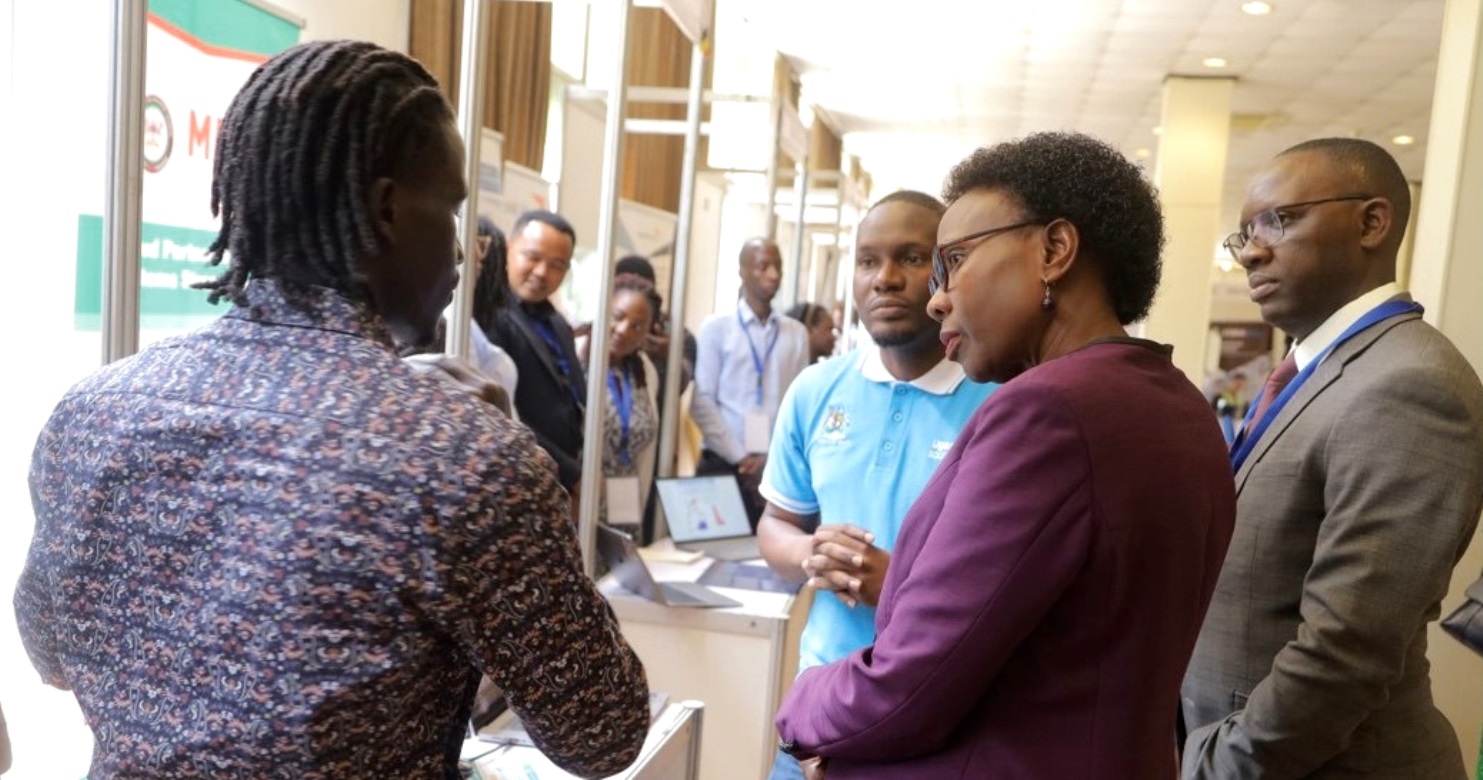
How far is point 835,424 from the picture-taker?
189 centimetres

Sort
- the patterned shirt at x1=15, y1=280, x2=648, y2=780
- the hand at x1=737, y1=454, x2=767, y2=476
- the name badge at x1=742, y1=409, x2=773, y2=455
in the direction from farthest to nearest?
1. the name badge at x1=742, y1=409, x2=773, y2=455
2. the hand at x1=737, y1=454, x2=767, y2=476
3. the patterned shirt at x1=15, y1=280, x2=648, y2=780

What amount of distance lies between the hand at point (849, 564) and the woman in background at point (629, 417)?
1349 millimetres

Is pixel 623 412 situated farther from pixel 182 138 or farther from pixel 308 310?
pixel 308 310

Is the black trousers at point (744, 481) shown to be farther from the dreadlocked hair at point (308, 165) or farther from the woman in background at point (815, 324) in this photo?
the woman in background at point (815, 324)

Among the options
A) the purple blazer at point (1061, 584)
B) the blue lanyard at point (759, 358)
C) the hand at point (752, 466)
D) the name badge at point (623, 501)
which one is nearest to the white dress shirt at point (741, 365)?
the blue lanyard at point (759, 358)

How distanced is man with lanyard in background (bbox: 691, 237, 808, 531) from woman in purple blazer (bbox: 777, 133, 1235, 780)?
308 centimetres

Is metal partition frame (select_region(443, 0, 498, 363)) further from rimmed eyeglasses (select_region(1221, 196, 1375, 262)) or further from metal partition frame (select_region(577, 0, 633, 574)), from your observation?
rimmed eyeglasses (select_region(1221, 196, 1375, 262))

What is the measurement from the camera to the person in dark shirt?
3.08 meters

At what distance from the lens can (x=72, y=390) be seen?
93 cm


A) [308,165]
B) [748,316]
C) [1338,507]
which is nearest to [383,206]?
[308,165]

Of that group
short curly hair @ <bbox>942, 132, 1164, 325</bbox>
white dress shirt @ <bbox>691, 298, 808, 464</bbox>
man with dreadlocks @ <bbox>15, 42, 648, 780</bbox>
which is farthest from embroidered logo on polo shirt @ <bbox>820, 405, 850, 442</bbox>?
white dress shirt @ <bbox>691, 298, 808, 464</bbox>

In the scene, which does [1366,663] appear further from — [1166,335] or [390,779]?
[1166,335]

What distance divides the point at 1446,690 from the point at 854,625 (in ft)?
7.11

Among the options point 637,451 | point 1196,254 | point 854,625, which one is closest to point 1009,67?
point 1196,254
